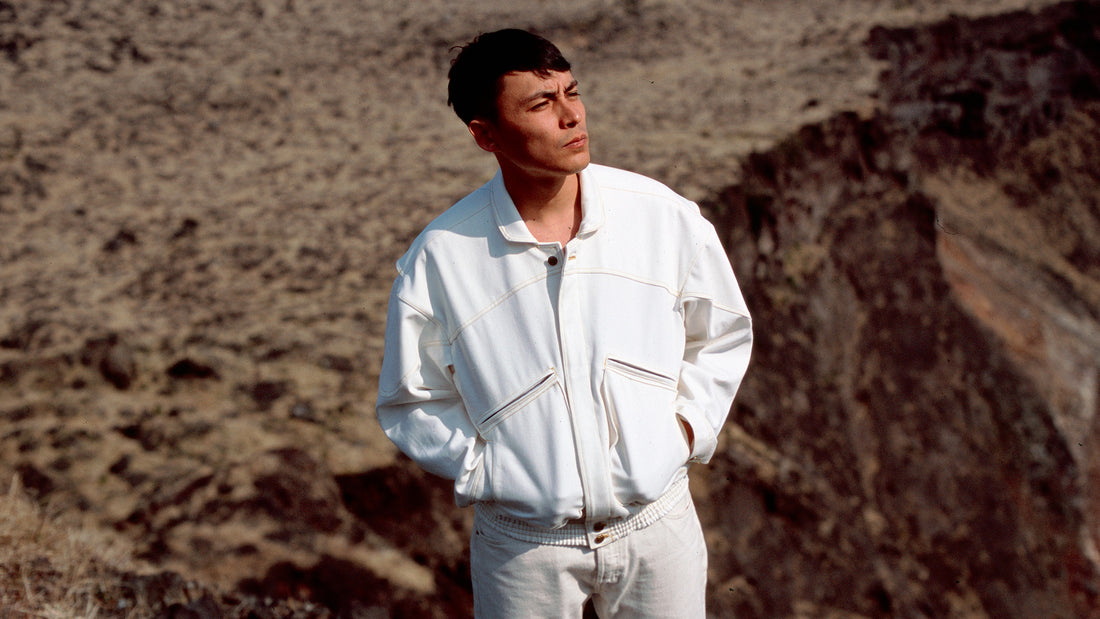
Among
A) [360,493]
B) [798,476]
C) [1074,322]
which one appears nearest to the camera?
[360,493]

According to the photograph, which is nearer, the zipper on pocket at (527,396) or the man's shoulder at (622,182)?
the zipper on pocket at (527,396)

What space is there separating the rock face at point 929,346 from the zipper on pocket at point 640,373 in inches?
108

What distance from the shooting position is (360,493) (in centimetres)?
382

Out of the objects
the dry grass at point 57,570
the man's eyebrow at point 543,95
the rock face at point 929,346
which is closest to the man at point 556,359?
the man's eyebrow at point 543,95

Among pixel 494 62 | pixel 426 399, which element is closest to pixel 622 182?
pixel 494 62

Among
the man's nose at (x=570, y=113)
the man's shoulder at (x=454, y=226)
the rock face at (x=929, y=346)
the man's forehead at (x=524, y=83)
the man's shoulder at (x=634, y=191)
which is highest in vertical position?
the man's forehead at (x=524, y=83)

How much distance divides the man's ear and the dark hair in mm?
18

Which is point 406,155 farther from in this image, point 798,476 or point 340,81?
point 798,476

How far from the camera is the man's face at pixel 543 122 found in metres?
1.89

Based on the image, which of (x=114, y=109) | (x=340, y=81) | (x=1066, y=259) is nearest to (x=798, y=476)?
(x=340, y=81)

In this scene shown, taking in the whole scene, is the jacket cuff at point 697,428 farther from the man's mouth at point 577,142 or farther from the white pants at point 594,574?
the man's mouth at point 577,142

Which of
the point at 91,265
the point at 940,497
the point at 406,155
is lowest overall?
the point at 940,497

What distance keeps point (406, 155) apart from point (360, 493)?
149 inches

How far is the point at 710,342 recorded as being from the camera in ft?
6.98
